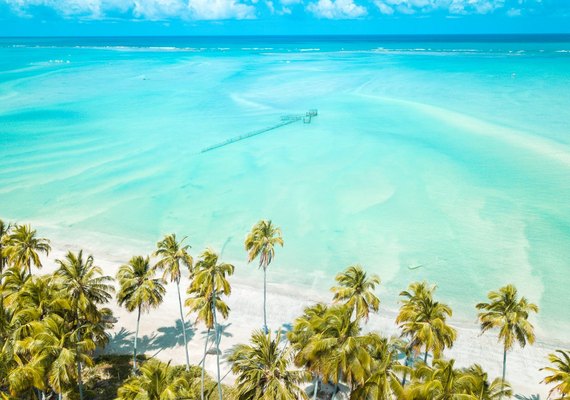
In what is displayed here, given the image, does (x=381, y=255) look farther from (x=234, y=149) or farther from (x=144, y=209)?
(x=234, y=149)

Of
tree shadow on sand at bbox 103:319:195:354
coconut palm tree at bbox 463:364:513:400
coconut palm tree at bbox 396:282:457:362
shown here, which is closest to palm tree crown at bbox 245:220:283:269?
tree shadow on sand at bbox 103:319:195:354

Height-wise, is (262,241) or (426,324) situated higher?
(262,241)

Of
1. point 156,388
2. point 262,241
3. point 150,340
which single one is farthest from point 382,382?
point 150,340

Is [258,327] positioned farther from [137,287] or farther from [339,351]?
[339,351]

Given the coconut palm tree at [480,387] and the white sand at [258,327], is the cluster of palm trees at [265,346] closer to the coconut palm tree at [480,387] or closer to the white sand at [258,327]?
the coconut palm tree at [480,387]

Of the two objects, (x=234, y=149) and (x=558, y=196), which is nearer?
(x=558, y=196)

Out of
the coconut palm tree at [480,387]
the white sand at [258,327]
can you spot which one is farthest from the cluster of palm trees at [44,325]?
the coconut palm tree at [480,387]

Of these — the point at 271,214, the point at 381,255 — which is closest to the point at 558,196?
the point at 381,255
